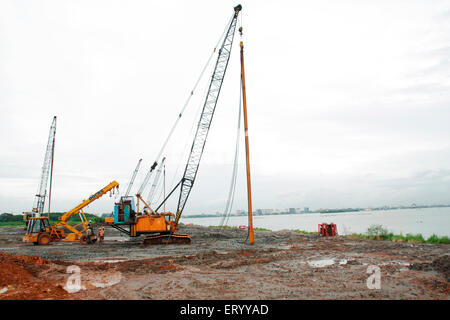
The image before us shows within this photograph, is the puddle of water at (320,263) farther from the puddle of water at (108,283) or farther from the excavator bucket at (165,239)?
the excavator bucket at (165,239)

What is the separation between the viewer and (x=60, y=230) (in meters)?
25.3

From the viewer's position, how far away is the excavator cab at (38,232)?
23.6m

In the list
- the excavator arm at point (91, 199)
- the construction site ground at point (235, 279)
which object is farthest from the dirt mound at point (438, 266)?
the excavator arm at point (91, 199)

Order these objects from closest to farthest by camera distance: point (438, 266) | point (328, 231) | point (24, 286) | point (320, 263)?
1. point (24, 286)
2. point (438, 266)
3. point (320, 263)
4. point (328, 231)

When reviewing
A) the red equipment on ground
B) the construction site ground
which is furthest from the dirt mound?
the red equipment on ground

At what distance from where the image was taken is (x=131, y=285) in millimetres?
8750

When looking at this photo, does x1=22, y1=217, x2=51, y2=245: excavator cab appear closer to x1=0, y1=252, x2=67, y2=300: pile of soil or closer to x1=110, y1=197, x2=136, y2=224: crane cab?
x1=110, y1=197, x2=136, y2=224: crane cab

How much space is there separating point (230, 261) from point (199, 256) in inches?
91.0

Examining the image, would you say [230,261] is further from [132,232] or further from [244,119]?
[132,232]

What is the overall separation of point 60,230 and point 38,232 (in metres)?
1.73

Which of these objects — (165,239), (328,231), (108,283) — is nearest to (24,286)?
(108,283)

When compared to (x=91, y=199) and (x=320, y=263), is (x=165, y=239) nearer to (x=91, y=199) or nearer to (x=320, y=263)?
(x=91, y=199)
